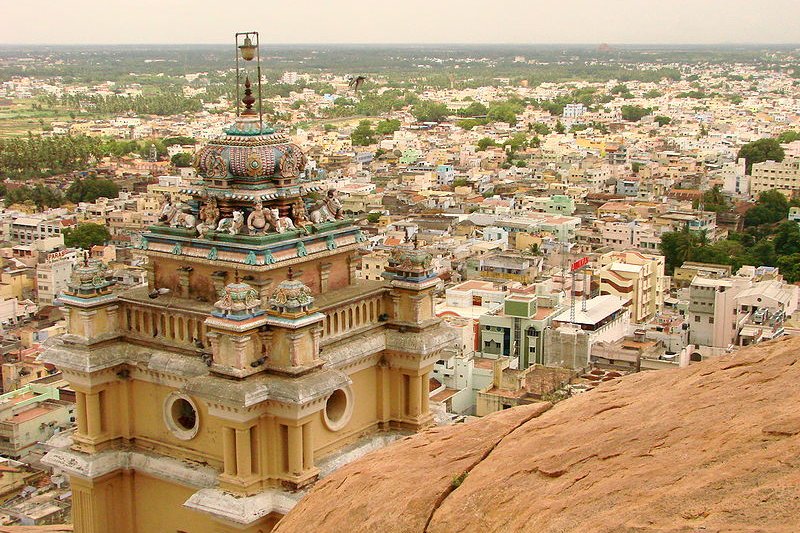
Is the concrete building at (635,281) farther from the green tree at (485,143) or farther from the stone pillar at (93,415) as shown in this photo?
the green tree at (485,143)

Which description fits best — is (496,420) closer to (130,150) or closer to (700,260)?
(700,260)

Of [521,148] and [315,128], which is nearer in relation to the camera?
[521,148]

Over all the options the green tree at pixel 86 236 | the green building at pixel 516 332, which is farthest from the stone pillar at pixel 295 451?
the green tree at pixel 86 236

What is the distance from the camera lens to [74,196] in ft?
268

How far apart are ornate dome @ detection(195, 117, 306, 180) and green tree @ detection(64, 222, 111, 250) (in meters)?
53.7

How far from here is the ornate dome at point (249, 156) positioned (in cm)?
1127

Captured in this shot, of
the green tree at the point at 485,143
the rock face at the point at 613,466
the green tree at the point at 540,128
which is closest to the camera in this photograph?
the rock face at the point at 613,466

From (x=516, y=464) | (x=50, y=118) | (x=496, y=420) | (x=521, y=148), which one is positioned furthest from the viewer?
(x=50, y=118)

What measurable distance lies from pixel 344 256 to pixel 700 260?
49810 millimetres

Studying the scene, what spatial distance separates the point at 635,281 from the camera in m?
48.2

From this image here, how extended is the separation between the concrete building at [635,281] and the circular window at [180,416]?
37.2 meters

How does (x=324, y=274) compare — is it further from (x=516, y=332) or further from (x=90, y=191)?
(x=90, y=191)

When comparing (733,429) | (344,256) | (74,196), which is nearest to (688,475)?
(733,429)

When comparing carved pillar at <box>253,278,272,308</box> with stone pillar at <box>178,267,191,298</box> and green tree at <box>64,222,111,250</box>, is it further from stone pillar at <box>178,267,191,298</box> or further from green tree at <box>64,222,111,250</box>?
green tree at <box>64,222,111,250</box>
